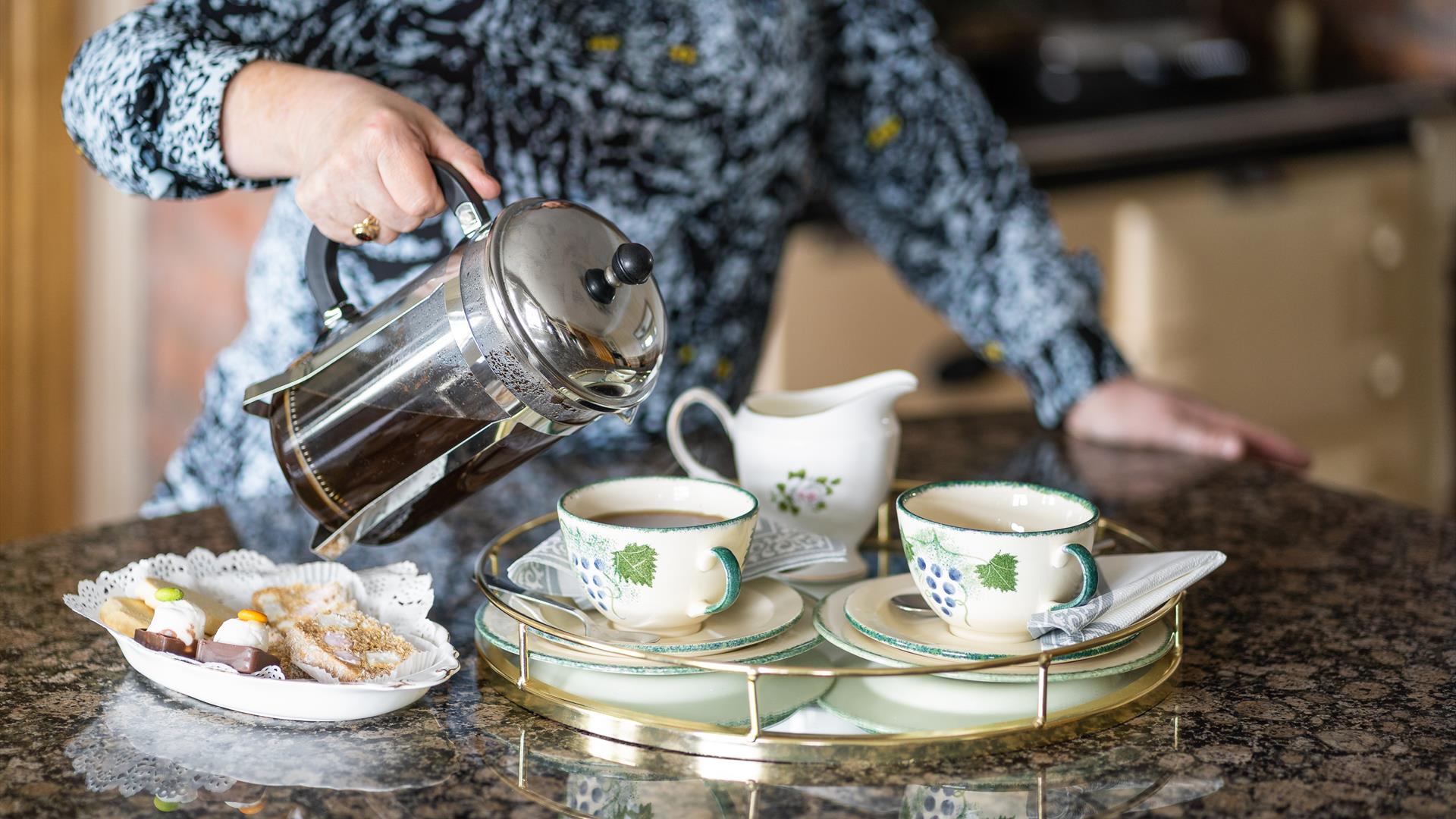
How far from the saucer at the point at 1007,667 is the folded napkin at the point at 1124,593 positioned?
0.02 m

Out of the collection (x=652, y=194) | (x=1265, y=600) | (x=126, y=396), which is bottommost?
(x=126, y=396)

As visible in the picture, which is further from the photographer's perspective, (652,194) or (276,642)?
(652,194)

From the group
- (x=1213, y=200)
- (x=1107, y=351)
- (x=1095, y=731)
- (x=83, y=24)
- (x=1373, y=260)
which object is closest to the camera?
(x=1095, y=731)

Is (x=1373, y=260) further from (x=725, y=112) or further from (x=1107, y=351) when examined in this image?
(x=725, y=112)

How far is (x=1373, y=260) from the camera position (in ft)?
9.76

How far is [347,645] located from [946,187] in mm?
913

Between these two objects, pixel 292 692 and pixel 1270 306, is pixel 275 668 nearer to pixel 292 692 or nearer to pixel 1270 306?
pixel 292 692

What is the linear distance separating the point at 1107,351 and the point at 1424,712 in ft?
2.24

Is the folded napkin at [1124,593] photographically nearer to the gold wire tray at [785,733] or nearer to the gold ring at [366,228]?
the gold wire tray at [785,733]

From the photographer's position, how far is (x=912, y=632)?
0.72 metres

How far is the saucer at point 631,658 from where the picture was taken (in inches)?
27.0

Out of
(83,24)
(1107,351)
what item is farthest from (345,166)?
(83,24)

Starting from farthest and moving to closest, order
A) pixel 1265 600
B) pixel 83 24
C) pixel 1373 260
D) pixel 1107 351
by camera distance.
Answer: pixel 1373 260
pixel 83 24
pixel 1107 351
pixel 1265 600

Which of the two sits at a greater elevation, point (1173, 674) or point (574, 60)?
point (574, 60)
